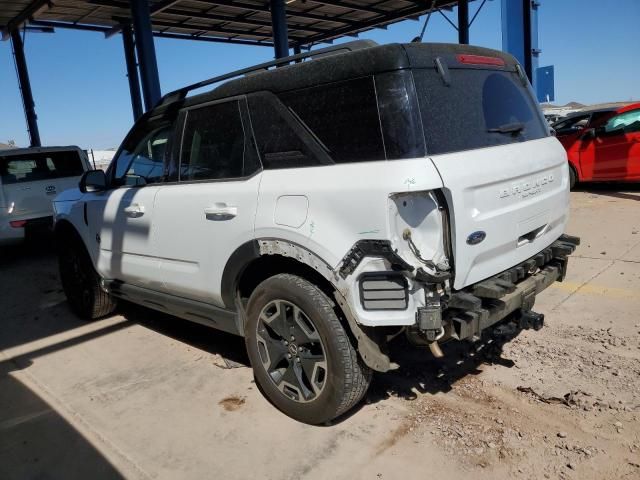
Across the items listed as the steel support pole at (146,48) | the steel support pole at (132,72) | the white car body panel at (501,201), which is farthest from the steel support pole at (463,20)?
the white car body panel at (501,201)

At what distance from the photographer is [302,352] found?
2930 mm

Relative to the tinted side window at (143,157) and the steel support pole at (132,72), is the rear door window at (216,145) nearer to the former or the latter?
the tinted side window at (143,157)

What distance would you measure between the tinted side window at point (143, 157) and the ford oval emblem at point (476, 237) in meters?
2.35

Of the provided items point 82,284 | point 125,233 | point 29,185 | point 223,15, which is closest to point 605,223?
point 125,233

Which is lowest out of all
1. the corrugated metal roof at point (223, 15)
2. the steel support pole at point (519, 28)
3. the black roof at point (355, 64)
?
the black roof at point (355, 64)

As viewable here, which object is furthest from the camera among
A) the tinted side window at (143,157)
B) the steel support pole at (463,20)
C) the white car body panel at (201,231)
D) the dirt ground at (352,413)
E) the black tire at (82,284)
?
the steel support pole at (463,20)

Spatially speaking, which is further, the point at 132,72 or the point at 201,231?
the point at 132,72

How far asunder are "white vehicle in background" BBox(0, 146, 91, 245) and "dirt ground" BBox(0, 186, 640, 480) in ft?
14.4

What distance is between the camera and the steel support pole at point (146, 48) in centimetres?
1059

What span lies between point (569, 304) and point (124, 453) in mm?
3795

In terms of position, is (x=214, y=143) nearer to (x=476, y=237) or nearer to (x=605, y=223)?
(x=476, y=237)

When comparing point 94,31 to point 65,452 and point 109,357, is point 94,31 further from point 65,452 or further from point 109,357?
point 65,452

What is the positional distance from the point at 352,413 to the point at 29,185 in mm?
7678

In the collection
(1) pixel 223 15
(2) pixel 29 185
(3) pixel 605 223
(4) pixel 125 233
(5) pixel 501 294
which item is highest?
(1) pixel 223 15
